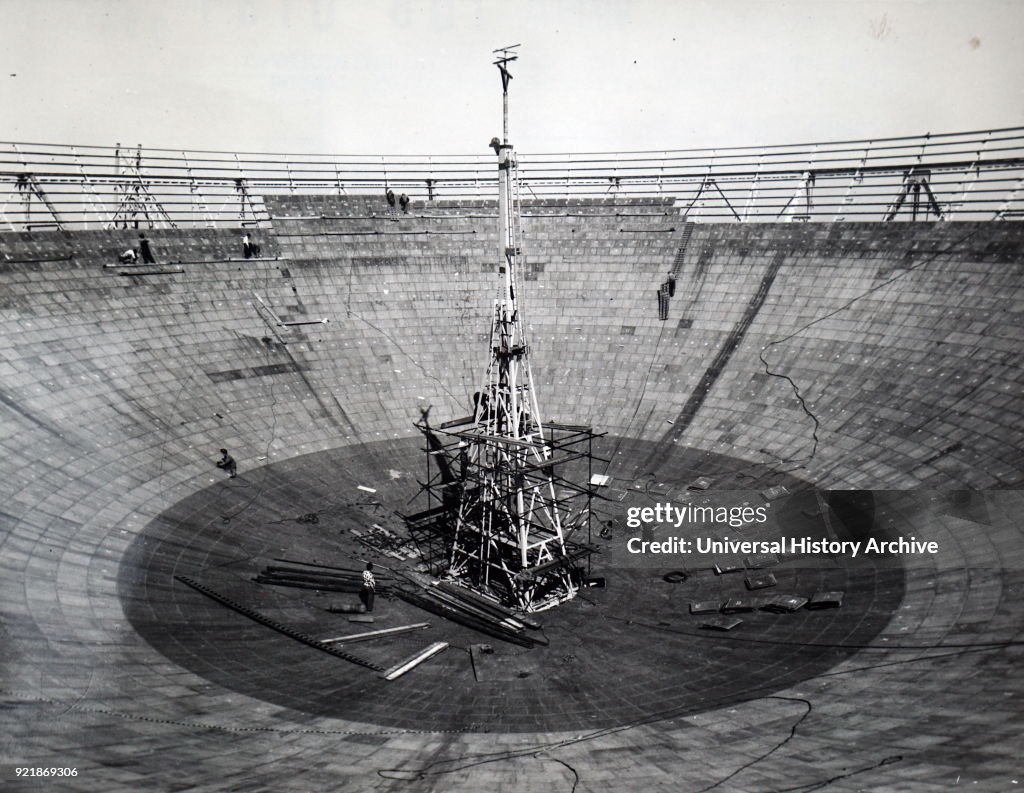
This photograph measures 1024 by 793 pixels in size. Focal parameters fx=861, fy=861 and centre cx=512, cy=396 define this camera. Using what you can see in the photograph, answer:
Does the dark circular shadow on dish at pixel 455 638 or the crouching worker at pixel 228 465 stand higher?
the crouching worker at pixel 228 465

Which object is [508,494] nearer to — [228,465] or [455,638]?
[455,638]

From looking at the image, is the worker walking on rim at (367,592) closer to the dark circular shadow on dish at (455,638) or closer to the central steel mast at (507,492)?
the dark circular shadow on dish at (455,638)

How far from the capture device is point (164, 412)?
147 feet

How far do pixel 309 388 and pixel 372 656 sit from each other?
2324 cm
